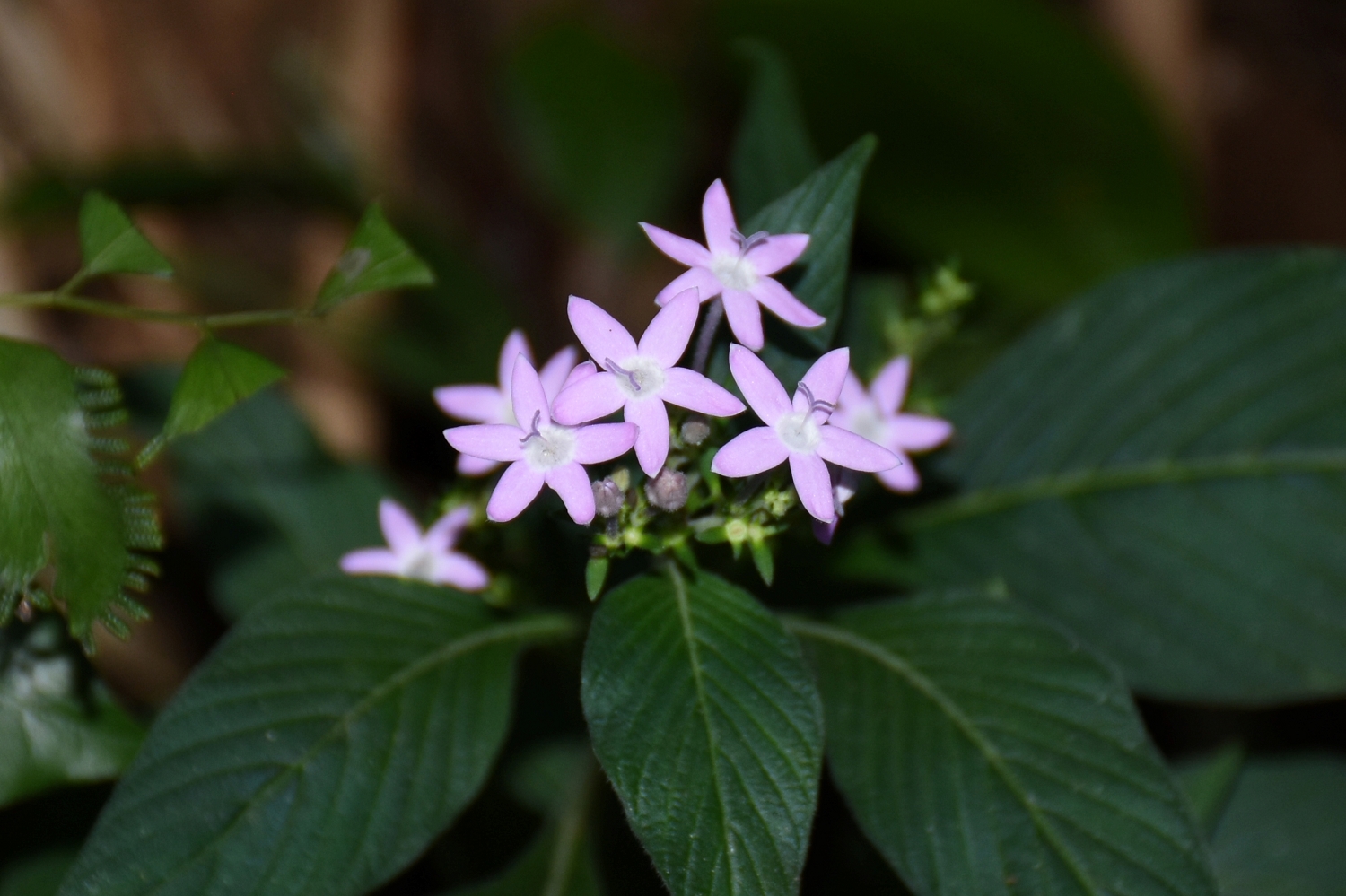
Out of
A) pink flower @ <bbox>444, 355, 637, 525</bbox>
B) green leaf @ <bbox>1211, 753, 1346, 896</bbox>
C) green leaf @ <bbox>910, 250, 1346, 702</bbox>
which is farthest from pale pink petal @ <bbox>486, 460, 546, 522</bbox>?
green leaf @ <bbox>1211, 753, 1346, 896</bbox>

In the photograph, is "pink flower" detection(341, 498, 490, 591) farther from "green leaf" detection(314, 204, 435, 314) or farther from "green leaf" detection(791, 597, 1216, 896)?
"green leaf" detection(791, 597, 1216, 896)

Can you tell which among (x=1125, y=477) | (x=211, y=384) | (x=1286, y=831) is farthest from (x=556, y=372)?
(x=1286, y=831)

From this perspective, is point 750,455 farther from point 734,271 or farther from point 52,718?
point 52,718

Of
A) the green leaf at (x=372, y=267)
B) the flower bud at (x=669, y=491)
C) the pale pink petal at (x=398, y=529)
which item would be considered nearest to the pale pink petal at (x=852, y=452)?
the flower bud at (x=669, y=491)

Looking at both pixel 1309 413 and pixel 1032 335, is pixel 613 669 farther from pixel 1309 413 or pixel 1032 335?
pixel 1309 413

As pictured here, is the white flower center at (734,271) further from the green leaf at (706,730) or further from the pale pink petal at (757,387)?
the green leaf at (706,730)

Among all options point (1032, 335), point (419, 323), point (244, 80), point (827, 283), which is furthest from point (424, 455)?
point (827, 283)
